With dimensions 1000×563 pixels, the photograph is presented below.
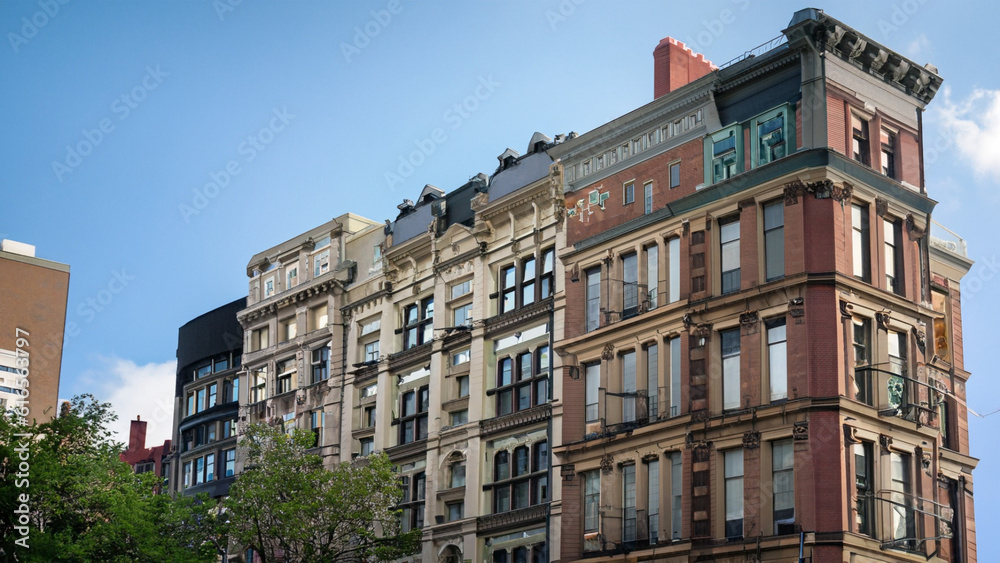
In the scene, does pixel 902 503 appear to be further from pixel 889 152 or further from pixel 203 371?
pixel 203 371

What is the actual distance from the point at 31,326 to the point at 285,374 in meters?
47.0

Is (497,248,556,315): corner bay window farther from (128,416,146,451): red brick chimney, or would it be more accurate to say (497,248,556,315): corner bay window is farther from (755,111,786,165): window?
(128,416,146,451): red brick chimney

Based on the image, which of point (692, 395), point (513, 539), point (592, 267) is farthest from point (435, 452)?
point (692, 395)

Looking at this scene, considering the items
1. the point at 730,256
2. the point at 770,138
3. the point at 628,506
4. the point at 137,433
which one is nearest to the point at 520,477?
the point at 628,506

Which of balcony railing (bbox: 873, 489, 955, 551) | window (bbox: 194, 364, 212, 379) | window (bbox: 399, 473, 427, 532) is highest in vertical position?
window (bbox: 194, 364, 212, 379)

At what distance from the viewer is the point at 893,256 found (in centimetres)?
5203

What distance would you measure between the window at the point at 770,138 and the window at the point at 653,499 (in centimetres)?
1177

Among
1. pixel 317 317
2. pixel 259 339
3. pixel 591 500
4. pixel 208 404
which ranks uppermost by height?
pixel 317 317

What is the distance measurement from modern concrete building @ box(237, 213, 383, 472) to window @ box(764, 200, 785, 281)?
2626 centimetres

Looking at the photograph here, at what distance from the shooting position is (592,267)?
5797 cm

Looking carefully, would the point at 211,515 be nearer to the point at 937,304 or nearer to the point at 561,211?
the point at 561,211

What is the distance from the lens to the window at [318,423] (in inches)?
2822

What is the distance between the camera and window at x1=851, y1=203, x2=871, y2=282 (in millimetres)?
50469

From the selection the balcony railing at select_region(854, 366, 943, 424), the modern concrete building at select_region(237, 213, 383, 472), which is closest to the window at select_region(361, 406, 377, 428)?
the modern concrete building at select_region(237, 213, 383, 472)
